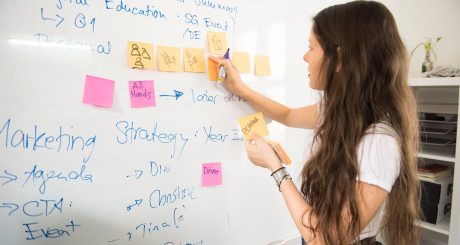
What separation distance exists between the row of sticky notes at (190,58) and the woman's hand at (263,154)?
0.76 feet

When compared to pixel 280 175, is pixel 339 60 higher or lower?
higher

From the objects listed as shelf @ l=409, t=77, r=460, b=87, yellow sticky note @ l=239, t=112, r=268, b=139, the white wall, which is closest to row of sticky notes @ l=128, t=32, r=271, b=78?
yellow sticky note @ l=239, t=112, r=268, b=139

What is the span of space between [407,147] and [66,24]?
0.84 meters

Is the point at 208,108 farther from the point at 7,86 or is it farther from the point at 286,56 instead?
the point at 7,86

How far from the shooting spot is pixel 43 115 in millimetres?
651

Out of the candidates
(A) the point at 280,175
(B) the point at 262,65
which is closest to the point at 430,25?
(B) the point at 262,65

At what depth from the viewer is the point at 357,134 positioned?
26.3 inches

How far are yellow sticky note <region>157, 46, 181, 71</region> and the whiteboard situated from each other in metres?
0.02

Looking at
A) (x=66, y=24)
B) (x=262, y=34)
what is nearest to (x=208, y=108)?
(x=262, y=34)

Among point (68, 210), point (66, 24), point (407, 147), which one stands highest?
point (66, 24)

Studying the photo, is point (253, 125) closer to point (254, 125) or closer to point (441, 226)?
point (254, 125)

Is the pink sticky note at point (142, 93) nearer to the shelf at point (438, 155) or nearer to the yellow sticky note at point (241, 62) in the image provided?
the yellow sticky note at point (241, 62)

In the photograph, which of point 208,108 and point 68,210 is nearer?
point 68,210

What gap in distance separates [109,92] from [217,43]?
0.35 m
